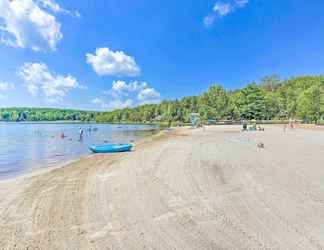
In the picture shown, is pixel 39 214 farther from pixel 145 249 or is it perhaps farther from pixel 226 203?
pixel 226 203

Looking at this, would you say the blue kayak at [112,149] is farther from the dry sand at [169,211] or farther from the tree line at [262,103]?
the tree line at [262,103]

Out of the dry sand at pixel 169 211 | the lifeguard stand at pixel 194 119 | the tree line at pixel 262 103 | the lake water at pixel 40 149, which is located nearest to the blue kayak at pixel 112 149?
the lake water at pixel 40 149

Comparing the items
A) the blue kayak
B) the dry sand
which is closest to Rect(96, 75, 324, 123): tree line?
the blue kayak

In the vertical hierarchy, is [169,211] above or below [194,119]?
below

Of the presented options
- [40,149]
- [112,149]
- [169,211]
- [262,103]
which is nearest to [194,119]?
[262,103]

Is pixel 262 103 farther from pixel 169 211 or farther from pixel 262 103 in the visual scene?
pixel 169 211

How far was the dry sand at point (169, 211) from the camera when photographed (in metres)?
3.87

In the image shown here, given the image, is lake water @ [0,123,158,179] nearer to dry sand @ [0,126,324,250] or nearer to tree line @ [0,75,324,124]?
dry sand @ [0,126,324,250]

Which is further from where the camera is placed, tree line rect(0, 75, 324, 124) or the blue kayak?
tree line rect(0, 75, 324, 124)

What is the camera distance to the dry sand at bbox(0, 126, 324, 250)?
3873 millimetres

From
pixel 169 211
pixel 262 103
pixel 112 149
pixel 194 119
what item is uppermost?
pixel 262 103

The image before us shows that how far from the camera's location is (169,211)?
5.14m

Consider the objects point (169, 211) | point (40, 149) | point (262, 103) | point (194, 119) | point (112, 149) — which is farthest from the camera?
point (262, 103)

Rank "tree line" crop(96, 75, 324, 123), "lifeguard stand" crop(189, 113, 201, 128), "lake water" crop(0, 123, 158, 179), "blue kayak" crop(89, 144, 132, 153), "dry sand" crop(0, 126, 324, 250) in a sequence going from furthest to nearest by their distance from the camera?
1. "lifeguard stand" crop(189, 113, 201, 128)
2. "tree line" crop(96, 75, 324, 123)
3. "blue kayak" crop(89, 144, 132, 153)
4. "lake water" crop(0, 123, 158, 179)
5. "dry sand" crop(0, 126, 324, 250)
